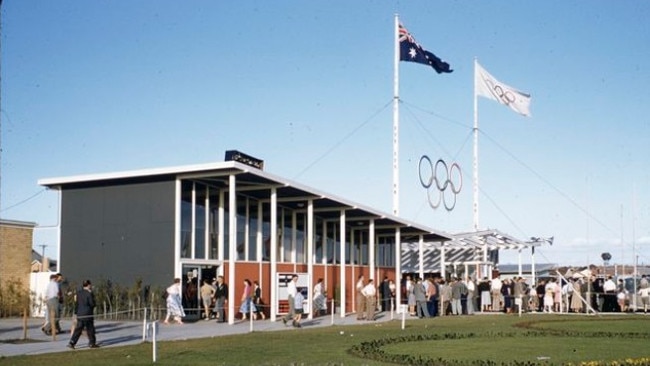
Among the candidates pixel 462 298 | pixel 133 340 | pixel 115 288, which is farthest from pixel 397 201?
pixel 133 340

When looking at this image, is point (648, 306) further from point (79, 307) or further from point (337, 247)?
point (79, 307)

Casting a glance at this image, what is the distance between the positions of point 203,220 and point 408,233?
1521cm

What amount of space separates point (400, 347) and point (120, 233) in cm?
1340

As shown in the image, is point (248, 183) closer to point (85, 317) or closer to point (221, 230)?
point (221, 230)

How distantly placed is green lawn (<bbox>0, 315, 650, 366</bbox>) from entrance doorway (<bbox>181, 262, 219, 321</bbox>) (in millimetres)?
4883

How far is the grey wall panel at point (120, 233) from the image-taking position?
94.0 feet

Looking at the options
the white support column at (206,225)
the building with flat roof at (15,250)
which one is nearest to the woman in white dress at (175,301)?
the white support column at (206,225)

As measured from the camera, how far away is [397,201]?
4275 cm

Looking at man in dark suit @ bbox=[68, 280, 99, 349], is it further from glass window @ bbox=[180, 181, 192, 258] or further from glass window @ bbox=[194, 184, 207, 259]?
glass window @ bbox=[194, 184, 207, 259]

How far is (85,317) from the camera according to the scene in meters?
19.4

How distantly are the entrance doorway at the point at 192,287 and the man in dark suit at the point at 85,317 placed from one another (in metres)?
8.53

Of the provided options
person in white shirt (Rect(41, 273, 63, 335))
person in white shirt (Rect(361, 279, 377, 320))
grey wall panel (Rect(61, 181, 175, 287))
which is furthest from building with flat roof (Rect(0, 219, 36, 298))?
person in white shirt (Rect(361, 279, 377, 320))

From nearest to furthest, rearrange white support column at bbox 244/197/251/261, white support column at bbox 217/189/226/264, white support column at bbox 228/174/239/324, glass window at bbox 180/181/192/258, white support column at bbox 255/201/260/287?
1. white support column at bbox 228/174/239/324
2. glass window at bbox 180/181/192/258
3. white support column at bbox 217/189/226/264
4. white support column at bbox 244/197/251/261
5. white support column at bbox 255/201/260/287

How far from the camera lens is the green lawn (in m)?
16.1
